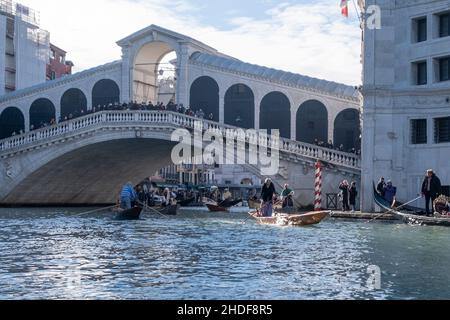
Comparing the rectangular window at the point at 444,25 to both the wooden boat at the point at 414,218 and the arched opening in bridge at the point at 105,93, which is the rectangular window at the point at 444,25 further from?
the arched opening in bridge at the point at 105,93

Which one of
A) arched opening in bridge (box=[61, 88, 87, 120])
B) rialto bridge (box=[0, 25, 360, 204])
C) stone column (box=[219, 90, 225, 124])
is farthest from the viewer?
arched opening in bridge (box=[61, 88, 87, 120])

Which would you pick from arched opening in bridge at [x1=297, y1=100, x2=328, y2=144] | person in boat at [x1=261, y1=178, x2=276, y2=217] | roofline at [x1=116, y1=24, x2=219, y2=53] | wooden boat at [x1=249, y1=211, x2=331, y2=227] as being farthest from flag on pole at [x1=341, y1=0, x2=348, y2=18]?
roofline at [x1=116, y1=24, x2=219, y2=53]

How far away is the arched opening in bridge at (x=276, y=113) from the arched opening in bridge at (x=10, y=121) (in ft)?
41.5

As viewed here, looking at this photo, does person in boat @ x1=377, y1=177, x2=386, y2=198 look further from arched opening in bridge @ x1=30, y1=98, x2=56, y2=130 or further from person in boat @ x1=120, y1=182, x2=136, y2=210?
arched opening in bridge @ x1=30, y1=98, x2=56, y2=130

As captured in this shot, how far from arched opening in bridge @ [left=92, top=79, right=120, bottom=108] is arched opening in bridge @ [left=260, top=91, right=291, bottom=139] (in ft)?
24.2

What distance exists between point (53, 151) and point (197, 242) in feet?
69.4

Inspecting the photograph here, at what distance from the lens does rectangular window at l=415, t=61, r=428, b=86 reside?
26297 mm

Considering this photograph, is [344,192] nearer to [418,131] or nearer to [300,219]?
[418,131]

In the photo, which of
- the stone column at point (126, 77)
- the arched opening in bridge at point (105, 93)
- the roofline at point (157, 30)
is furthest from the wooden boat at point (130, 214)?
the arched opening in bridge at point (105, 93)

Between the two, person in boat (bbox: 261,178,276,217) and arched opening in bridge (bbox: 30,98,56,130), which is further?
arched opening in bridge (bbox: 30,98,56,130)

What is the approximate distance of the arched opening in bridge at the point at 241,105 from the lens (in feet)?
115

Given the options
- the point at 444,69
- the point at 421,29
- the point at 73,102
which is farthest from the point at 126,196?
the point at 73,102

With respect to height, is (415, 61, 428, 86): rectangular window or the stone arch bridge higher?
(415, 61, 428, 86): rectangular window

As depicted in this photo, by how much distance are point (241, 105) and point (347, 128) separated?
4.77 meters
